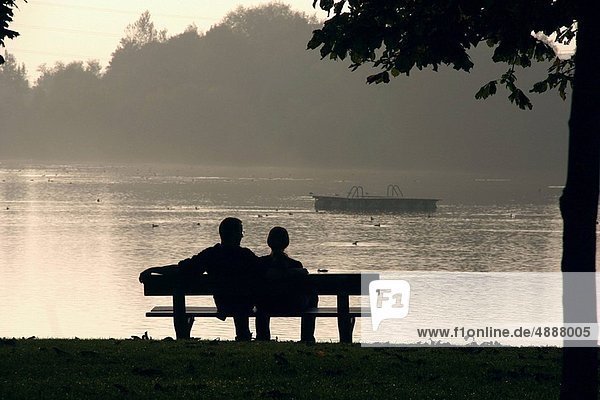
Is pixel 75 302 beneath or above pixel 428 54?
beneath

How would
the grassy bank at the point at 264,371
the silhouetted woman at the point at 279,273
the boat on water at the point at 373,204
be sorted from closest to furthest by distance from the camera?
the grassy bank at the point at 264,371, the silhouetted woman at the point at 279,273, the boat on water at the point at 373,204

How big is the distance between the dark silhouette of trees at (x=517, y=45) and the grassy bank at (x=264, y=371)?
47.6 inches

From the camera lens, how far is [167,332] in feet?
106

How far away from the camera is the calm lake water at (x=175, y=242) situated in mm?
36500

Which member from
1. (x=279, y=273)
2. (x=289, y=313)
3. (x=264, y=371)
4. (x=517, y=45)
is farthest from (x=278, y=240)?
(x=517, y=45)

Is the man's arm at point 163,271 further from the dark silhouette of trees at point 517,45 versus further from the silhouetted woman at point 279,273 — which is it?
the dark silhouette of trees at point 517,45

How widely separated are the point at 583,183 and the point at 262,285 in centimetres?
491

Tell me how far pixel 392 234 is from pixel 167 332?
55.0 meters

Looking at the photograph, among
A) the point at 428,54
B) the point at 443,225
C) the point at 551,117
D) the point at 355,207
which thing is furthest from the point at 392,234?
the point at 551,117

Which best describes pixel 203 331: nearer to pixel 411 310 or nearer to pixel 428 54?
pixel 411 310

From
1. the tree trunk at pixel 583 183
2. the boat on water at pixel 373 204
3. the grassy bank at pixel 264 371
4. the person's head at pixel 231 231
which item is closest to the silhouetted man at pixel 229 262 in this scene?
the person's head at pixel 231 231

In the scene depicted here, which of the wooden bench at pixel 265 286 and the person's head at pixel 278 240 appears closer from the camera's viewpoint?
the wooden bench at pixel 265 286

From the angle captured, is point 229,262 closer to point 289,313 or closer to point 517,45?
point 289,313

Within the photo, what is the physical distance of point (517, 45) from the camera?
12.7 m
